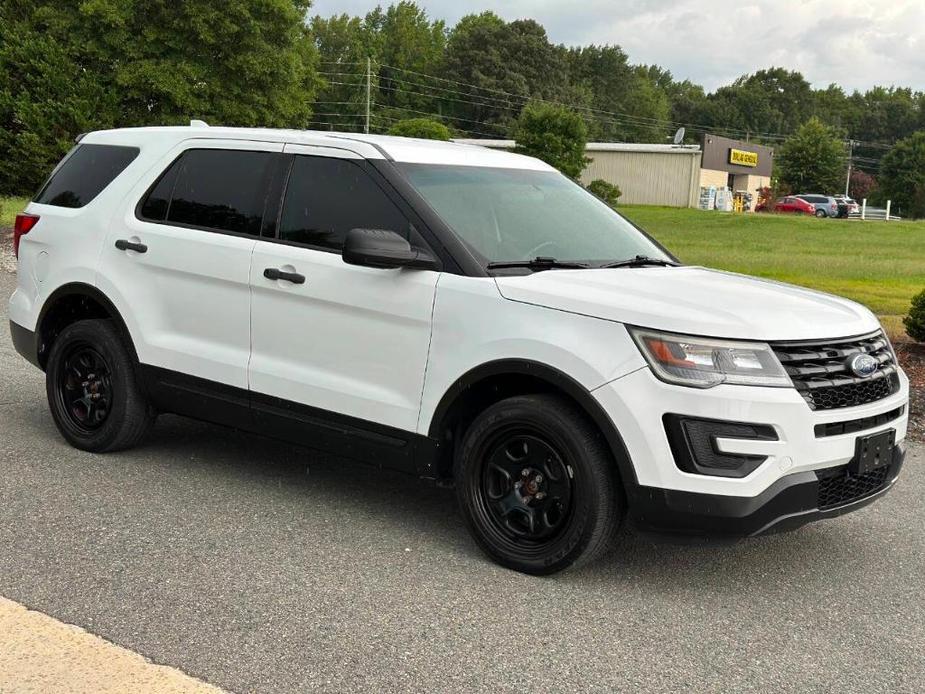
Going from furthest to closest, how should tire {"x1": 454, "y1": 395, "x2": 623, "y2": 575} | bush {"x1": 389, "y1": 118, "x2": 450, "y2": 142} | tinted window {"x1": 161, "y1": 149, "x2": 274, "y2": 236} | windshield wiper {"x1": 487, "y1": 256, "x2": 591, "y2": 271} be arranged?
bush {"x1": 389, "y1": 118, "x2": 450, "y2": 142}
tinted window {"x1": 161, "y1": 149, "x2": 274, "y2": 236}
windshield wiper {"x1": 487, "y1": 256, "x2": 591, "y2": 271}
tire {"x1": 454, "y1": 395, "x2": 623, "y2": 575}

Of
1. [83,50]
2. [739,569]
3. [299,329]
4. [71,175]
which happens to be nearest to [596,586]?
[739,569]

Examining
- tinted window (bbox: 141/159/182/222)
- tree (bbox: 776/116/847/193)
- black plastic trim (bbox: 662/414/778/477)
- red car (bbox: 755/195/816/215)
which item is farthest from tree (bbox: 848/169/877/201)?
black plastic trim (bbox: 662/414/778/477)

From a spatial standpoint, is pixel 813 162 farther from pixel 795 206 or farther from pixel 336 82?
pixel 336 82

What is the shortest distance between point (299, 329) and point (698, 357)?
1.97 meters

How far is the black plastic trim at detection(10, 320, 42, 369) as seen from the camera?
251 inches

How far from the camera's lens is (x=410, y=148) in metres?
5.27

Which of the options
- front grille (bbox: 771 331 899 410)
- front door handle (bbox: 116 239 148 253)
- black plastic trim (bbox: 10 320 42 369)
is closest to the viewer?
front grille (bbox: 771 331 899 410)

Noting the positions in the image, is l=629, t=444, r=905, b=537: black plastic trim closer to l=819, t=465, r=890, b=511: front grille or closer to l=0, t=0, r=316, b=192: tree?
l=819, t=465, r=890, b=511: front grille

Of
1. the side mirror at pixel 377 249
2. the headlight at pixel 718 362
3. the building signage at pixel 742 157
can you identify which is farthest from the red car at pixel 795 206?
the headlight at pixel 718 362

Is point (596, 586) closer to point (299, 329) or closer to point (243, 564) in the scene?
point (243, 564)

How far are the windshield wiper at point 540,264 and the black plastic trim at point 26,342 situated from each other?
3175 mm

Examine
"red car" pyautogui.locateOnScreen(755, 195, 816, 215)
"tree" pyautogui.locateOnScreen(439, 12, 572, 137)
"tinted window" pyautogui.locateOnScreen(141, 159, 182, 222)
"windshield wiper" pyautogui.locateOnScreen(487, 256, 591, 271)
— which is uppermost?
"tree" pyautogui.locateOnScreen(439, 12, 572, 137)

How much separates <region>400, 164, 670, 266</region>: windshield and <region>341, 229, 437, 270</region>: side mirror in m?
0.32

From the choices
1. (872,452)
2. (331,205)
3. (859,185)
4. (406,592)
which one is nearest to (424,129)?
(331,205)
